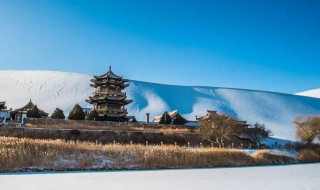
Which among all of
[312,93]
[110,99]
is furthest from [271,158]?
[312,93]

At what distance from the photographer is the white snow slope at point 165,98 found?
113 metres

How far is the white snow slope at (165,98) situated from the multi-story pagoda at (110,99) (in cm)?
4432

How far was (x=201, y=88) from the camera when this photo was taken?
497 ft

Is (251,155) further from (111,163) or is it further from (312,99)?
(312,99)

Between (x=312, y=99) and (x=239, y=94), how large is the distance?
32.0 meters

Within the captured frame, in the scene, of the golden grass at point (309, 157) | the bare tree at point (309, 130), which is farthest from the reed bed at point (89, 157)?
the bare tree at point (309, 130)

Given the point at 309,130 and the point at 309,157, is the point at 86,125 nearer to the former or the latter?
the point at 309,157

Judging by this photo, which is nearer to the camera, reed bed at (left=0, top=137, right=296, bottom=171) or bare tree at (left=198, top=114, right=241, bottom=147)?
reed bed at (left=0, top=137, right=296, bottom=171)

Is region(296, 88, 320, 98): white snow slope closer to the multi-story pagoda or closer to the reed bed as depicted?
the multi-story pagoda

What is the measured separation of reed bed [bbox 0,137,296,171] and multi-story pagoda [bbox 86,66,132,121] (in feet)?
97.8

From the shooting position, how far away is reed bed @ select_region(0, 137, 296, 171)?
17734 millimetres

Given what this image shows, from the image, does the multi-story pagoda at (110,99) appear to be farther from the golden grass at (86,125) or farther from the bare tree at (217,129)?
the bare tree at (217,129)

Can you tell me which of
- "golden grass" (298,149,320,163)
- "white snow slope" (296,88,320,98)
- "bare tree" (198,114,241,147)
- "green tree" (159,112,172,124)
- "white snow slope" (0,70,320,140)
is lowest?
"golden grass" (298,149,320,163)

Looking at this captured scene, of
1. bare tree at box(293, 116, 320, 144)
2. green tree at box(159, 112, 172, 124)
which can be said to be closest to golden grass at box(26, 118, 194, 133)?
green tree at box(159, 112, 172, 124)
